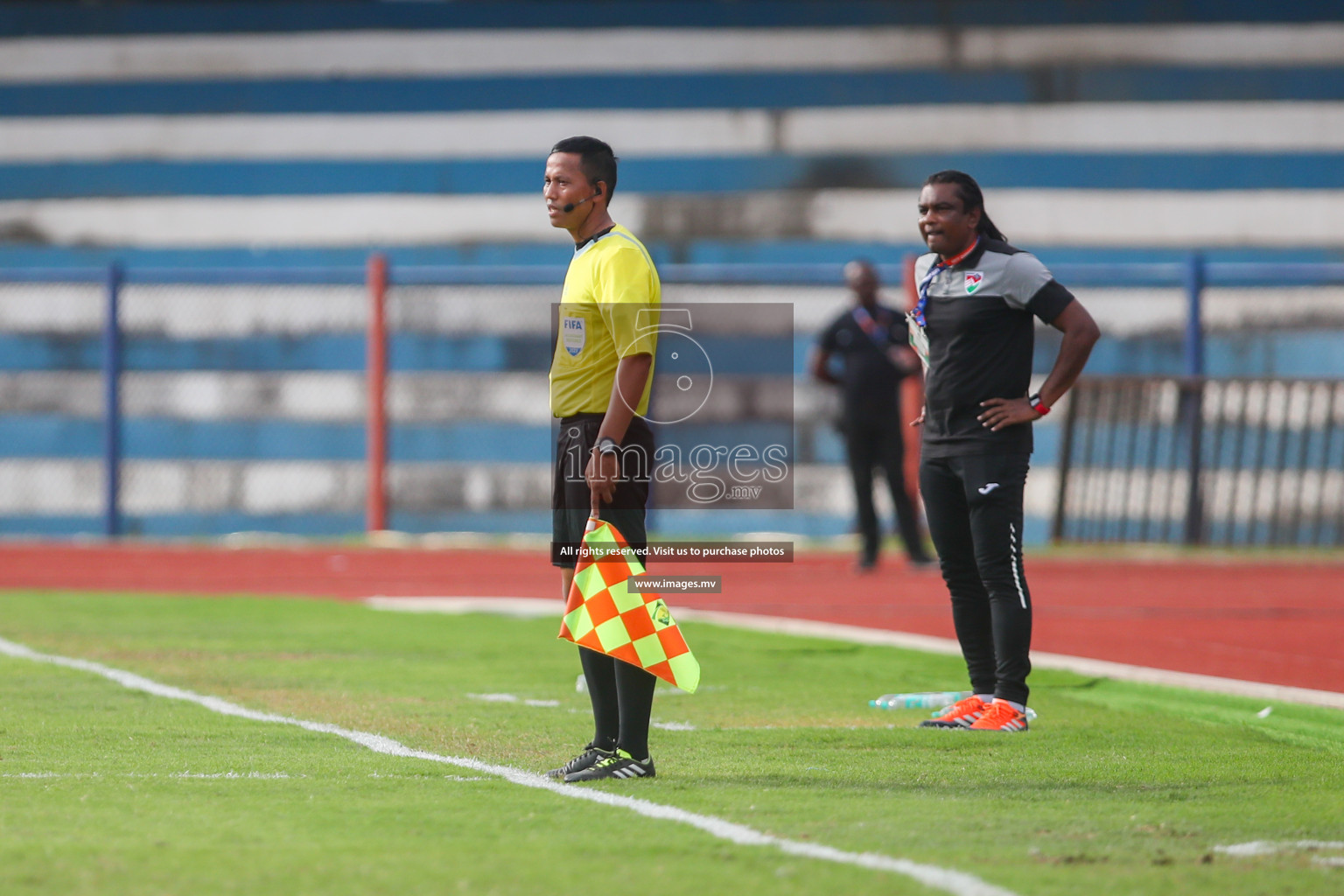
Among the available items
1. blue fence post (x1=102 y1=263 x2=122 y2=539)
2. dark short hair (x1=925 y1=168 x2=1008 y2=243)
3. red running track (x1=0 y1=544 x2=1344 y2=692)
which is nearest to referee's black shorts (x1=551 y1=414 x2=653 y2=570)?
dark short hair (x1=925 y1=168 x2=1008 y2=243)

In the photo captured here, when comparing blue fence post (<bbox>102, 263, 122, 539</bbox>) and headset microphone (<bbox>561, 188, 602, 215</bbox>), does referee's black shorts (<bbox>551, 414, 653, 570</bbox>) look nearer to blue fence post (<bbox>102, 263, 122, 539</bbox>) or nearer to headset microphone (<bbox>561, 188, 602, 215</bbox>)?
headset microphone (<bbox>561, 188, 602, 215</bbox>)

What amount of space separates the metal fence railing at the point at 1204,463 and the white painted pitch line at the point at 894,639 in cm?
594

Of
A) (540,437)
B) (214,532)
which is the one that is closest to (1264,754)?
(540,437)

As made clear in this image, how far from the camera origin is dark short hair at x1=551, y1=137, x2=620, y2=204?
5.22 metres

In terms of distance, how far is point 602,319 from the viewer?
5137 mm

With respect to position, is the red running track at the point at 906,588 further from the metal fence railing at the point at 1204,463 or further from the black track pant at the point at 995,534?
the black track pant at the point at 995,534

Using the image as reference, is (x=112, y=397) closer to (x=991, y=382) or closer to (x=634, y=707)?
(x=991, y=382)

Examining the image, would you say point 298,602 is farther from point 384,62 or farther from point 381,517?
point 384,62

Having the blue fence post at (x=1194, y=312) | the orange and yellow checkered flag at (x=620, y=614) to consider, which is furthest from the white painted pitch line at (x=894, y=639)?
the blue fence post at (x=1194, y=312)

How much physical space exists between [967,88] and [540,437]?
5811 mm

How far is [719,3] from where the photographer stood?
19.1 m

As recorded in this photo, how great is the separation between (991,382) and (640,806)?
92.9 inches

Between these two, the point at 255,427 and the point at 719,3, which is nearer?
the point at 255,427

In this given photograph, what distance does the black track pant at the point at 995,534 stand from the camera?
635 centimetres
